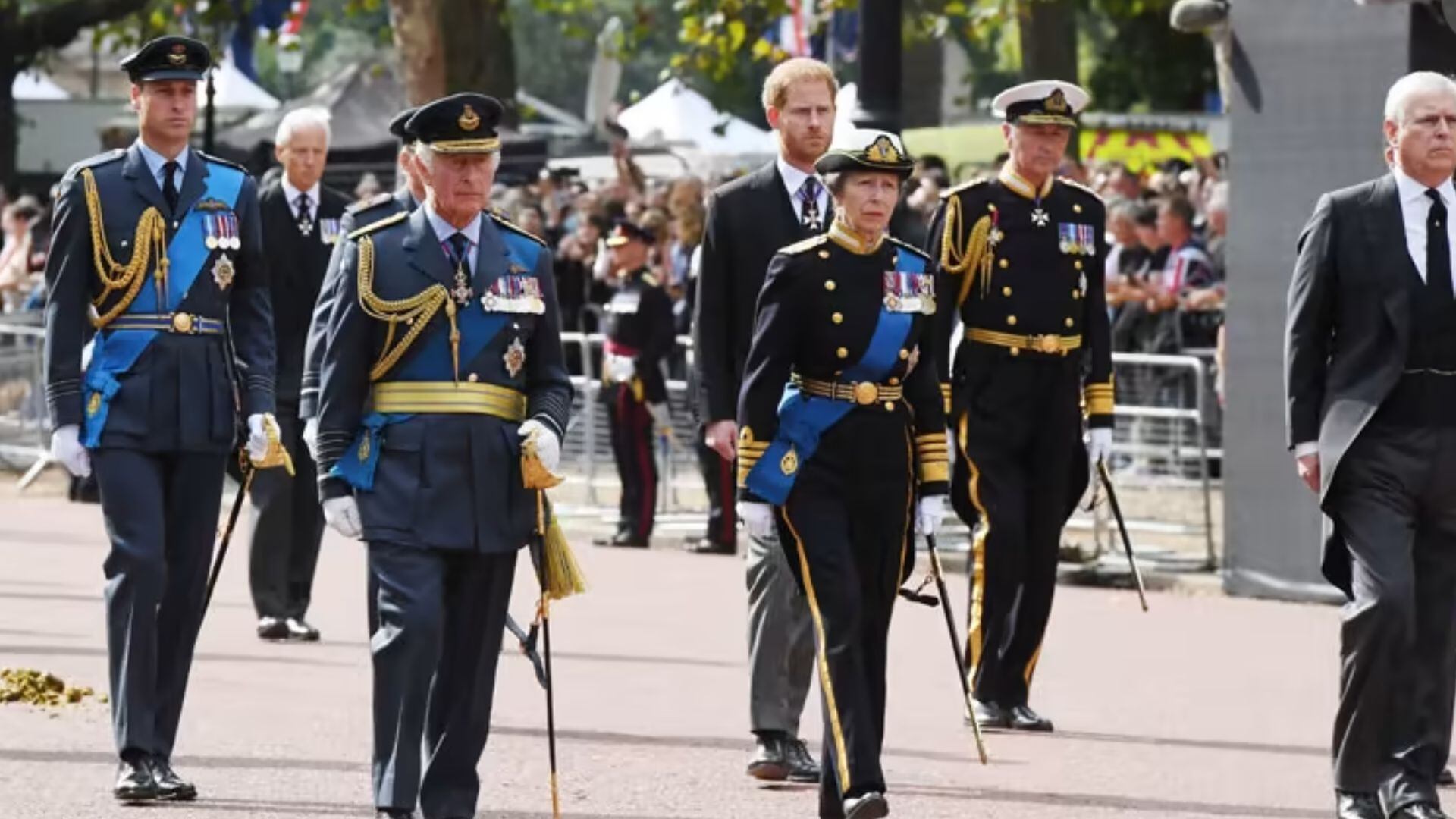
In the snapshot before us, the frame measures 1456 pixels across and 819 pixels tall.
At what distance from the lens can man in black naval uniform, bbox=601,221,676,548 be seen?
17953 millimetres

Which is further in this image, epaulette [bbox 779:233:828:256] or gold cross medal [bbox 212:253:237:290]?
gold cross medal [bbox 212:253:237:290]

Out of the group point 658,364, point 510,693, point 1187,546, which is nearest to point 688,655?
point 510,693

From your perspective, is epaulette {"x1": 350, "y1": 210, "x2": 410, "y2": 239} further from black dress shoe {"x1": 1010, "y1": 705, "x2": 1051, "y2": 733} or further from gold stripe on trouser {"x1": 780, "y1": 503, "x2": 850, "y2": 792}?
black dress shoe {"x1": 1010, "y1": 705, "x2": 1051, "y2": 733}

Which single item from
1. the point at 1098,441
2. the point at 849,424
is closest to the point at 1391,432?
the point at 849,424

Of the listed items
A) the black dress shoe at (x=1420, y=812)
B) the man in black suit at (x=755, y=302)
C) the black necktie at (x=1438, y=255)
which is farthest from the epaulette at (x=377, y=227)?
the black dress shoe at (x=1420, y=812)

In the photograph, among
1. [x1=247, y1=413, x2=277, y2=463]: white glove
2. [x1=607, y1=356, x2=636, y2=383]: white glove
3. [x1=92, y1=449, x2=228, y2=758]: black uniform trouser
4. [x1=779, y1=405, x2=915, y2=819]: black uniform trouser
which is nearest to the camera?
[x1=779, y1=405, x2=915, y2=819]: black uniform trouser

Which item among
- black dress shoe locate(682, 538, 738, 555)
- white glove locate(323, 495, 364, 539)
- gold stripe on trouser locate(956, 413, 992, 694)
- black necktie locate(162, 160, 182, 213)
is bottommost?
black dress shoe locate(682, 538, 738, 555)

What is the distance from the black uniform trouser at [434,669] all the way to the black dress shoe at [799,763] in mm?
1596

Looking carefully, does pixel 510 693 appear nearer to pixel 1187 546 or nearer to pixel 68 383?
pixel 68 383

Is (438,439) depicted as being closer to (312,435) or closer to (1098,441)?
(312,435)

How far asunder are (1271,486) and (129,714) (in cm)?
711

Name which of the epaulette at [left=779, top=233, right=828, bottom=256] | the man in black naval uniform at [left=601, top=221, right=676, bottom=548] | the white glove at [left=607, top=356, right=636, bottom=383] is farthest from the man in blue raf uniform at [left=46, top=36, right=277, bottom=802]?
the white glove at [left=607, top=356, right=636, bottom=383]

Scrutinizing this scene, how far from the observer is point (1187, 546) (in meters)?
16.5

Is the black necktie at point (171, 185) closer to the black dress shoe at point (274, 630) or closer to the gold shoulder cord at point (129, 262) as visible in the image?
the gold shoulder cord at point (129, 262)
